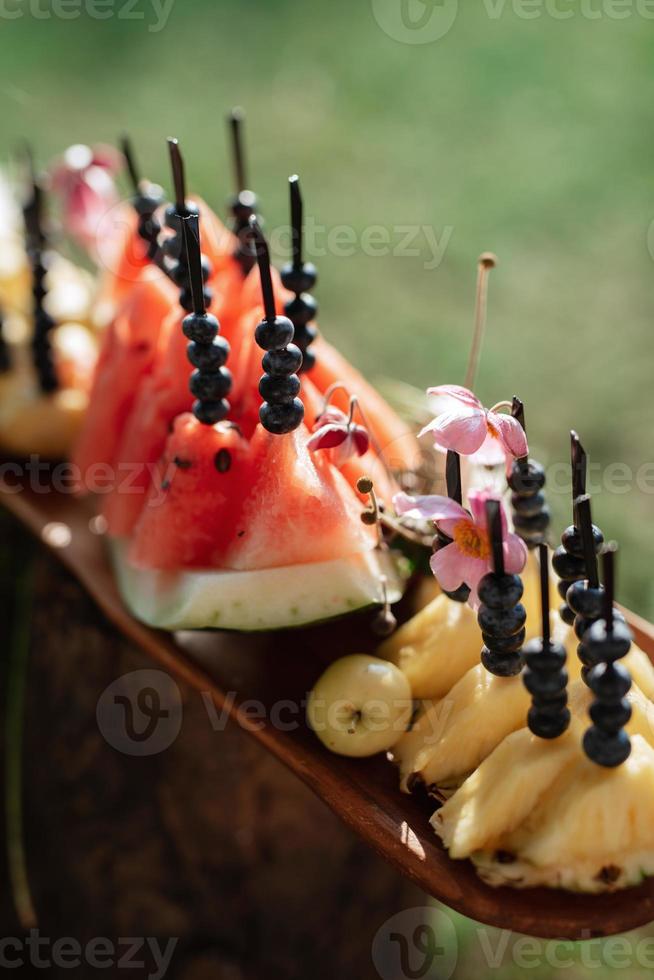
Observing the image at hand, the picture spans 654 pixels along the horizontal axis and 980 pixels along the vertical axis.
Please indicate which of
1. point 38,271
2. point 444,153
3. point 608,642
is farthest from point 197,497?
point 444,153

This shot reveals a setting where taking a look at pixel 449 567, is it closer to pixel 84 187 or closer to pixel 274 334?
pixel 274 334

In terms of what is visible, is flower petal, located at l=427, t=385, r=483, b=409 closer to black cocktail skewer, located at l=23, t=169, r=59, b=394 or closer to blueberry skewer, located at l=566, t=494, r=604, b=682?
blueberry skewer, located at l=566, t=494, r=604, b=682

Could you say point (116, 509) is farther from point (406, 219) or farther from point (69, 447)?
point (406, 219)

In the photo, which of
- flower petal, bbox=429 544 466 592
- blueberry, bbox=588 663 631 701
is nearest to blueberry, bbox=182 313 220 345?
flower petal, bbox=429 544 466 592

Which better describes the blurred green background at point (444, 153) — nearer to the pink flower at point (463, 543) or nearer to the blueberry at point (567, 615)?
the blueberry at point (567, 615)

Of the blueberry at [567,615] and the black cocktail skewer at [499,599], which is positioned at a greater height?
the black cocktail skewer at [499,599]

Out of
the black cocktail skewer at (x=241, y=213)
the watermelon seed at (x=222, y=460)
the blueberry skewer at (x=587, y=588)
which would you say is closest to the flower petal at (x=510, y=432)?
the blueberry skewer at (x=587, y=588)

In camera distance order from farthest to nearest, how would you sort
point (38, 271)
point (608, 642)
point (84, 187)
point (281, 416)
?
point (84, 187) → point (38, 271) → point (281, 416) → point (608, 642)
